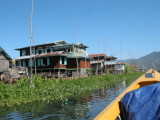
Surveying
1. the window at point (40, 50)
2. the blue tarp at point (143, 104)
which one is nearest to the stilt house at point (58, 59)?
the window at point (40, 50)

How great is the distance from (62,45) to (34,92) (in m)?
26.7

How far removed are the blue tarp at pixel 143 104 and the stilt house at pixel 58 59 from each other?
3104cm

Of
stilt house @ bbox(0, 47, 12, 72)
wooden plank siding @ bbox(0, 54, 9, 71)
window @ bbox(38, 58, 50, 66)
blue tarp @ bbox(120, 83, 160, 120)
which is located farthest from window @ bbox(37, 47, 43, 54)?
blue tarp @ bbox(120, 83, 160, 120)

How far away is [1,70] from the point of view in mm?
30812

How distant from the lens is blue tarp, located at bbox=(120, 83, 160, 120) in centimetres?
344

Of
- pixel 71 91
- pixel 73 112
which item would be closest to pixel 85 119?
pixel 73 112

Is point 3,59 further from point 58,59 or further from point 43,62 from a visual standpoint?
point 58,59

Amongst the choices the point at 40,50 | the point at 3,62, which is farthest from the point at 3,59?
the point at 40,50

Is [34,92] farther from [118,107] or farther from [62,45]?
[62,45]

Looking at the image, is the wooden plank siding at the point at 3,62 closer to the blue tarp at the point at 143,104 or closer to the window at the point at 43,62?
the window at the point at 43,62

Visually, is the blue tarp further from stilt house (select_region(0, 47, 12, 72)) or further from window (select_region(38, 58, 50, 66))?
window (select_region(38, 58, 50, 66))

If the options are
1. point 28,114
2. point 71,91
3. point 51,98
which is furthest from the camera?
point 71,91

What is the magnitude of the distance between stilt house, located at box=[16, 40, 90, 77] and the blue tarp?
102 ft

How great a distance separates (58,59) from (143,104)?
33.9 meters
